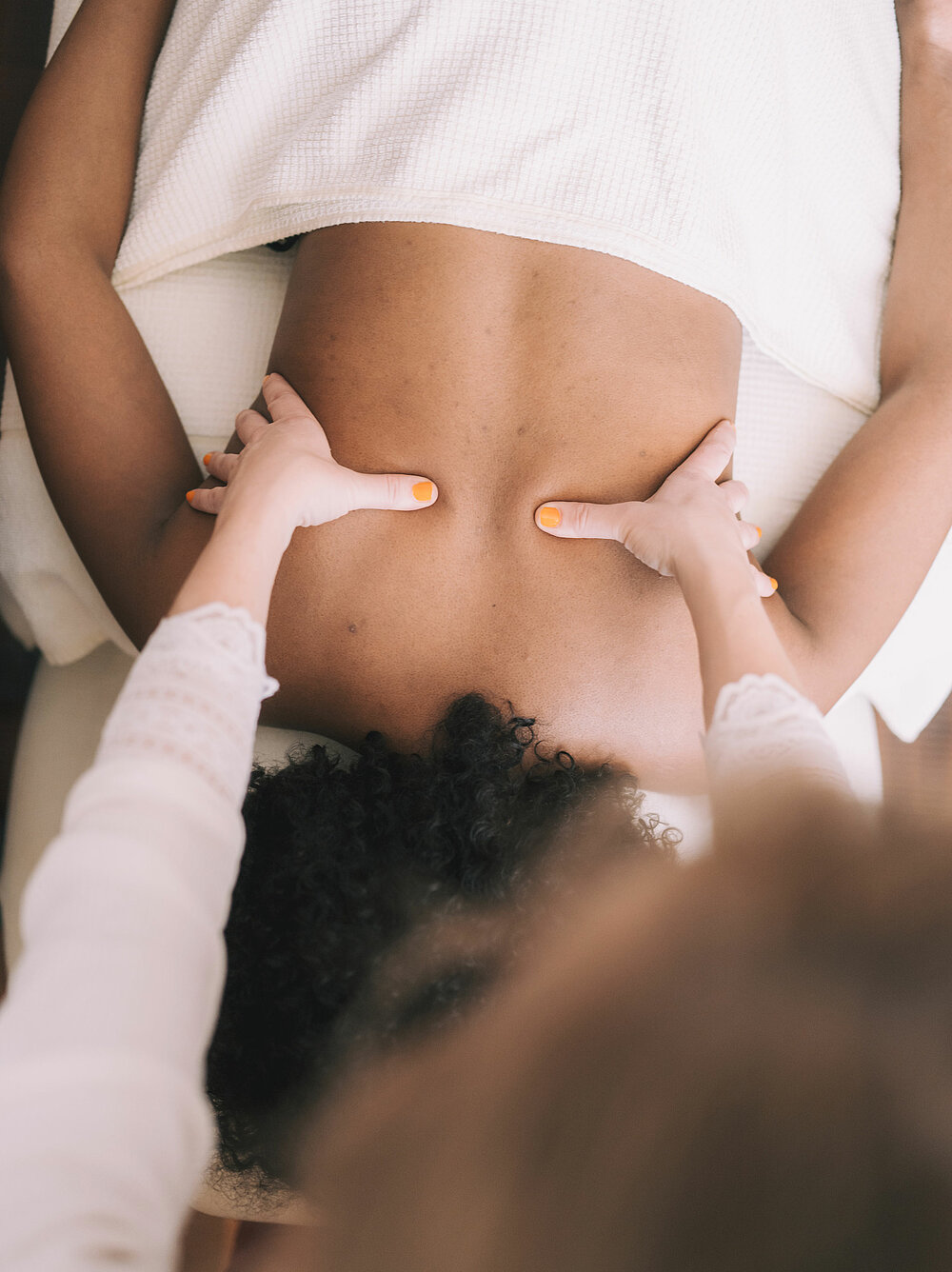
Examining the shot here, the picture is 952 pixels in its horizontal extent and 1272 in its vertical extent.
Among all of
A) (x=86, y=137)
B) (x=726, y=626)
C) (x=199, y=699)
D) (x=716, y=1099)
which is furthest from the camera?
(x=86, y=137)

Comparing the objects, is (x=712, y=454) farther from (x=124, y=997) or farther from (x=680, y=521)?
(x=124, y=997)

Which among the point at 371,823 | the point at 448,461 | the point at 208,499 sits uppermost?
the point at 448,461

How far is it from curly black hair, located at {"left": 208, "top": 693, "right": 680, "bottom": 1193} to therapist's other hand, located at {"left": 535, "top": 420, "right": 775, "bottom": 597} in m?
0.19

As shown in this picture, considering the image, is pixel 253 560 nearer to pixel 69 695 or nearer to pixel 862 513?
pixel 69 695

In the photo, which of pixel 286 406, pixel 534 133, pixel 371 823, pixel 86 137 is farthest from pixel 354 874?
pixel 86 137

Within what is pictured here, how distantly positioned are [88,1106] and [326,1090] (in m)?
0.23

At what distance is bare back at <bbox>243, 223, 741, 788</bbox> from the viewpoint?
82 centimetres

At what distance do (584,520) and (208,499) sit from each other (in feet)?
1.19

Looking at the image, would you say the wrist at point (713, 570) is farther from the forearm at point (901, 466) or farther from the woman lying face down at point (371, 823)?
the forearm at point (901, 466)

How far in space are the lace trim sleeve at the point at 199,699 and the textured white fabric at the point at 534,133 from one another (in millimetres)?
498

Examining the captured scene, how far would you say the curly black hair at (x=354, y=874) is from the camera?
0.68m

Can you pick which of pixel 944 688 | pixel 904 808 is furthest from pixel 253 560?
pixel 944 688

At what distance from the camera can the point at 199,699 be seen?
0.61 metres

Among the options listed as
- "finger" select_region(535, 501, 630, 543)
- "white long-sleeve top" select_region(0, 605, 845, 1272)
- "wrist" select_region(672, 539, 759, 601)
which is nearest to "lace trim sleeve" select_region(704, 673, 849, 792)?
"white long-sleeve top" select_region(0, 605, 845, 1272)
